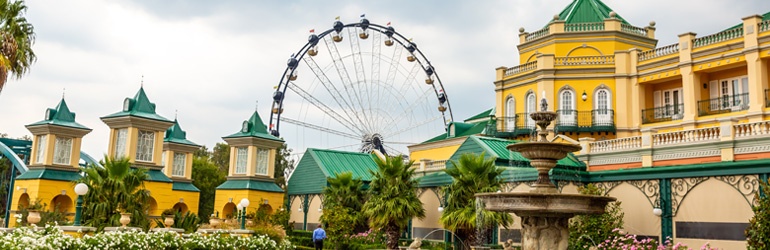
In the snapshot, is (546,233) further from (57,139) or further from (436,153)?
(57,139)

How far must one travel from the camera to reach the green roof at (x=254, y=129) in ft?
117

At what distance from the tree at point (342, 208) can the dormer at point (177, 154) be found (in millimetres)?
14123

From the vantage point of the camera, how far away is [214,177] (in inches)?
2051

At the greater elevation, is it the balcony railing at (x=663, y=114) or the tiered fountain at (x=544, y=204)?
the balcony railing at (x=663, y=114)

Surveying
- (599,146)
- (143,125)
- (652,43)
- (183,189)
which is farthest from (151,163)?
(652,43)

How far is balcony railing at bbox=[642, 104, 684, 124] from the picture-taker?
2917 cm

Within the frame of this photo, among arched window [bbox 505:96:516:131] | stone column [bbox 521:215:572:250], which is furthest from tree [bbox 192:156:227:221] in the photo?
stone column [bbox 521:215:572:250]

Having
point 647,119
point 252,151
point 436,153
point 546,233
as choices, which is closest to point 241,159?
point 252,151

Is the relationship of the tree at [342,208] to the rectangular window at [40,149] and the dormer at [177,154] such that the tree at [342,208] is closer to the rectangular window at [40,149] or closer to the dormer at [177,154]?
the rectangular window at [40,149]

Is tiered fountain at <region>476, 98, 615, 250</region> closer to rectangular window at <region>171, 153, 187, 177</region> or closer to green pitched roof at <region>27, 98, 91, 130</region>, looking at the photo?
green pitched roof at <region>27, 98, 91, 130</region>

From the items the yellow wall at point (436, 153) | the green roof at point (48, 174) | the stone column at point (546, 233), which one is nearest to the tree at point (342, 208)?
the yellow wall at point (436, 153)

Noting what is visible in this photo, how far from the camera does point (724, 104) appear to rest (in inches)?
1074

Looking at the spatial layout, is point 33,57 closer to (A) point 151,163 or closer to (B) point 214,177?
(A) point 151,163

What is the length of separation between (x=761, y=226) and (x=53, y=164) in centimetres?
2754
